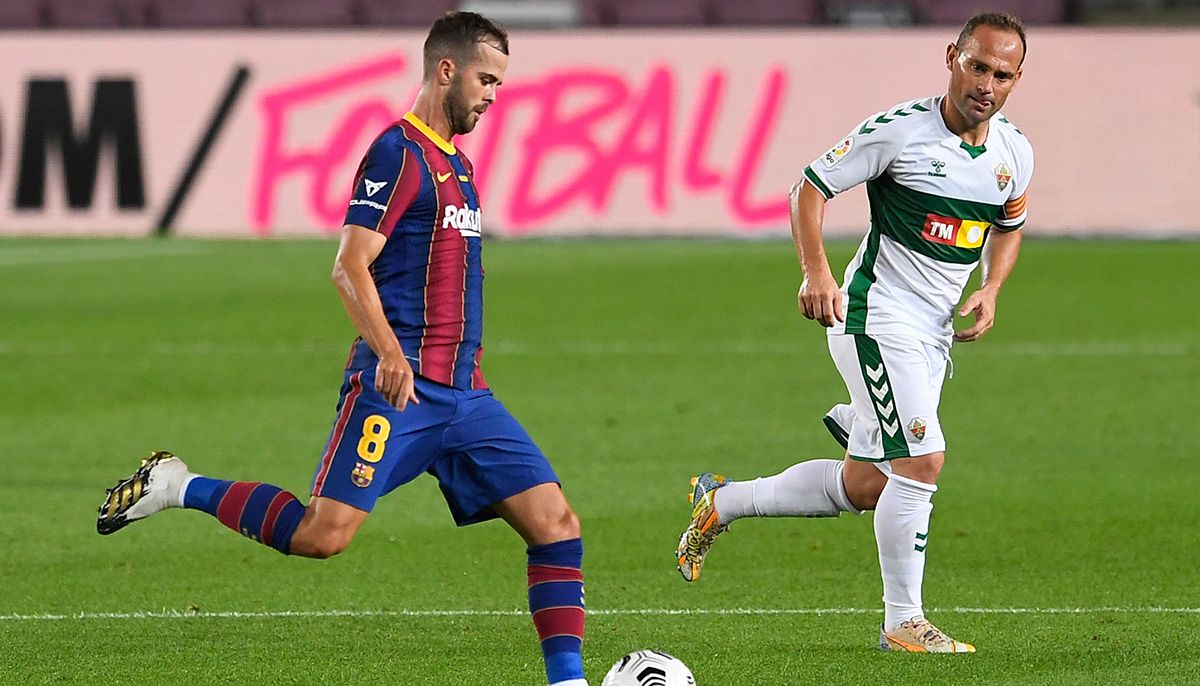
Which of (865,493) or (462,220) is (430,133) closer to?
(462,220)

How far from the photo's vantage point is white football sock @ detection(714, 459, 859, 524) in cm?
655

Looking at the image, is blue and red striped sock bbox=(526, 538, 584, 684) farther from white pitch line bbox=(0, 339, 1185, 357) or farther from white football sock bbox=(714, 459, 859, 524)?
white pitch line bbox=(0, 339, 1185, 357)

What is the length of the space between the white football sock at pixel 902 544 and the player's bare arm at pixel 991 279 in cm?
55

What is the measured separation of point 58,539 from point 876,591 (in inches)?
127

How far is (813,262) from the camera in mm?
6039

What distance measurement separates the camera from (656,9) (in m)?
25.4

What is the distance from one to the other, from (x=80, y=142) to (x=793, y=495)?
17.4 meters

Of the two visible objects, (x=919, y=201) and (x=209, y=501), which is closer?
(x=209, y=501)

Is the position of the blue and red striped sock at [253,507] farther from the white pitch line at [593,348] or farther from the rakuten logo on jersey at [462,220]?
the white pitch line at [593,348]

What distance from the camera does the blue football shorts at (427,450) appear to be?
5.29 m

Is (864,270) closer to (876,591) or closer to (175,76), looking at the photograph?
(876,591)

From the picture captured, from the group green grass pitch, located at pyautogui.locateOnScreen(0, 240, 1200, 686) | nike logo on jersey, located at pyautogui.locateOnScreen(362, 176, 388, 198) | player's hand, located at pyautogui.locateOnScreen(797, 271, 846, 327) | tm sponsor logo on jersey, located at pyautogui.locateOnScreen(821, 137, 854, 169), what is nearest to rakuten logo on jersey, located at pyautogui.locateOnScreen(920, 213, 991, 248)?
tm sponsor logo on jersey, located at pyautogui.locateOnScreen(821, 137, 854, 169)

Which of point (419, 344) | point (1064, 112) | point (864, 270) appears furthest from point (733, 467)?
point (1064, 112)

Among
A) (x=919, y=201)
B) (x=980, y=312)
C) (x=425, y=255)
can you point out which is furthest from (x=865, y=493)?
(x=425, y=255)
